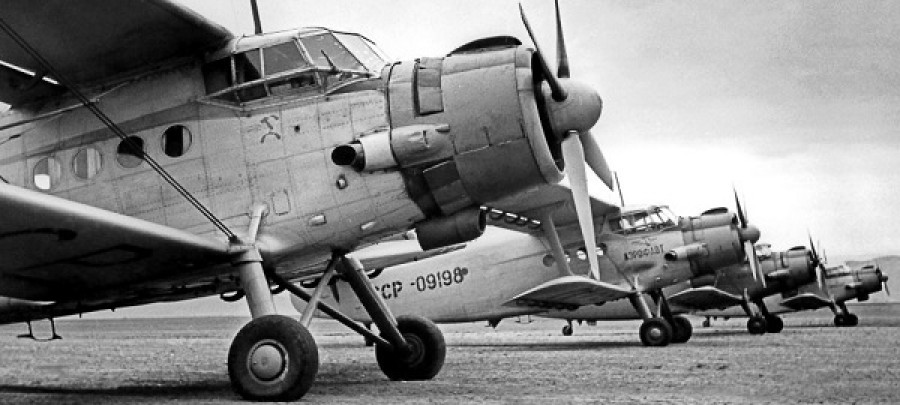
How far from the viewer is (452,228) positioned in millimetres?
8359

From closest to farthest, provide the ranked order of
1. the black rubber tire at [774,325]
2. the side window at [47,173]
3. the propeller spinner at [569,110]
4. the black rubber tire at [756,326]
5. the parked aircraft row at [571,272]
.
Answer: the propeller spinner at [569,110] < the side window at [47,173] < the parked aircraft row at [571,272] < the black rubber tire at [756,326] < the black rubber tire at [774,325]

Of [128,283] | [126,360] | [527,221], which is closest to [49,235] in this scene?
[128,283]

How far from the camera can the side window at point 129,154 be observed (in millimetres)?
8383

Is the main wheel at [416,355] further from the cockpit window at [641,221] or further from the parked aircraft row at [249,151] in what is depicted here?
the cockpit window at [641,221]

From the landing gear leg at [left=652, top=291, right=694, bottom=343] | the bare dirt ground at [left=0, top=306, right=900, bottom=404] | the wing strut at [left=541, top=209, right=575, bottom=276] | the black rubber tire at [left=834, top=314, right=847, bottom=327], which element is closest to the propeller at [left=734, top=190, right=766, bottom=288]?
the landing gear leg at [left=652, top=291, right=694, bottom=343]

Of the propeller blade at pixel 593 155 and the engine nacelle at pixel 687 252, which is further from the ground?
the propeller blade at pixel 593 155

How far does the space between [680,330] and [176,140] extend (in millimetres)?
16392

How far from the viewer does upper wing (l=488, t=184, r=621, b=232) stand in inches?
720

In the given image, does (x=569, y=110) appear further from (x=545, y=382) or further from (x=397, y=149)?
(x=545, y=382)

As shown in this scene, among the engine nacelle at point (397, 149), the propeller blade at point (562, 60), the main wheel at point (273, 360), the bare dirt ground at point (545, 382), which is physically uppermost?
the propeller blade at point (562, 60)

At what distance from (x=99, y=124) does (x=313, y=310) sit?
279cm

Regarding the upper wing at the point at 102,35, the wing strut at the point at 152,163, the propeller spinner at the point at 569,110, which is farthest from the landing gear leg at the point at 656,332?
the upper wing at the point at 102,35

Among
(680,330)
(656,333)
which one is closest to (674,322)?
(680,330)

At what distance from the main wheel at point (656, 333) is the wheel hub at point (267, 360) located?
548 inches
